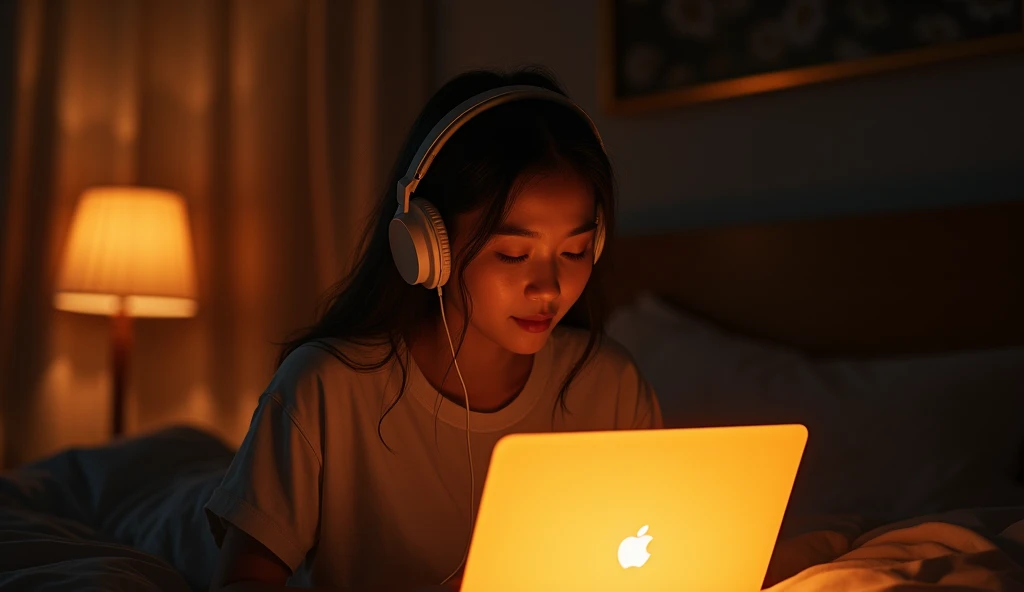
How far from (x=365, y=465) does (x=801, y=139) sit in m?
1.33

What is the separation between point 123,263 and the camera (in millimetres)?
2383

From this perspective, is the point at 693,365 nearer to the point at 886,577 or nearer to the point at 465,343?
the point at 465,343

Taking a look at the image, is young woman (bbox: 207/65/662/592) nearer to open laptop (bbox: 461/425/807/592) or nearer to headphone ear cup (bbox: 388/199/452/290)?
headphone ear cup (bbox: 388/199/452/290)

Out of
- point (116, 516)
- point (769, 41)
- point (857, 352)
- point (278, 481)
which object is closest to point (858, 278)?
point (857, 352)

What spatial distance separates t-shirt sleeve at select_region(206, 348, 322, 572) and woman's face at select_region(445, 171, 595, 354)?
231mm

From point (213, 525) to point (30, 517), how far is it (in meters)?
0.42

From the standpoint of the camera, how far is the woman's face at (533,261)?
1082 millimetres

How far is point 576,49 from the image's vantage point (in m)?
2.48

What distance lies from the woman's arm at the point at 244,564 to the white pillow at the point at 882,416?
2.83 feet

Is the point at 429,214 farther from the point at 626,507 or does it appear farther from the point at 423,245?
the point at 626,507

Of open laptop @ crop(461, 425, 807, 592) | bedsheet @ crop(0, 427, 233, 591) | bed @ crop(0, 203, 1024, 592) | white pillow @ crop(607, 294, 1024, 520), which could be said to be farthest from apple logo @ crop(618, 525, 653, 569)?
white pillow @ crop(607, 294, 1024, 520)

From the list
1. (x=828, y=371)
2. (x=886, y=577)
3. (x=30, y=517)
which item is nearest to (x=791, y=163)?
(x=828, y=371)

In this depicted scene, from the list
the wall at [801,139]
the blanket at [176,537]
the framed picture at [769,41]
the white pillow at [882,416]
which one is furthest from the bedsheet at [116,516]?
the framed picture at [769,41]

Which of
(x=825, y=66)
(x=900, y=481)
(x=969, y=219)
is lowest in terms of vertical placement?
(x=900, y=481)
